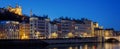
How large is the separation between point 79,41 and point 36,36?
9.50 metres

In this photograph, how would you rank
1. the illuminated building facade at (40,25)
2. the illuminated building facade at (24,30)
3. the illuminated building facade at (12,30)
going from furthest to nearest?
1. the illuminated building facade at (40,25)
2. the illuminated building facade at (24,30)
3. the illuminated building facade at (12,30)

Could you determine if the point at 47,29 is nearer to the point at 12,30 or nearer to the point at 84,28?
the point at 12,30

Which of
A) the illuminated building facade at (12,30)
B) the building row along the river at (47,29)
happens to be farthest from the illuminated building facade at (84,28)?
the illuminated building facade at (12,30)

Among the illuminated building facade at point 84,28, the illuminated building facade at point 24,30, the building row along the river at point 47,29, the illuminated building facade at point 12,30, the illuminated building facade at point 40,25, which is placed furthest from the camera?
the illuminated building facade at point 84,28

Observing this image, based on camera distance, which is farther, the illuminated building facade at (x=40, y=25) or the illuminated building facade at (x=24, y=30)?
the illuminated building facade at (x=40, y=25)

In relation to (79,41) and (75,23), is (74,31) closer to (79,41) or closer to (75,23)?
(75,23)

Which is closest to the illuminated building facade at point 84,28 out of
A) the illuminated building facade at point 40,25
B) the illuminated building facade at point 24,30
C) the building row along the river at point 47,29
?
the building row along the river at point 47,29

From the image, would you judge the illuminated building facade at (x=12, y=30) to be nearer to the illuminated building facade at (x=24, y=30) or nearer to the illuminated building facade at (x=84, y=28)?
the illuminated building facade at (x=24, y=30)

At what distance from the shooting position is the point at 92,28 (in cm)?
11744

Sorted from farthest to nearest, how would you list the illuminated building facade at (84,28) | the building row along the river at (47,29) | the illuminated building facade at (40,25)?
1. the illuminated building facade at (84,28)
2. the illuminated building facade at (40,25)
3. the building row along the river at (47,29)

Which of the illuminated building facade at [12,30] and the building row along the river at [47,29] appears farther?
the building row along the river at [47,29]

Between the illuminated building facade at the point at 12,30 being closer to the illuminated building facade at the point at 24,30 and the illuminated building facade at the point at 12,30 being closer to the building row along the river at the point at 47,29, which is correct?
the building row along the river at the point at 47,29

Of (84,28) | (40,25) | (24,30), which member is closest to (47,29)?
(40,25)

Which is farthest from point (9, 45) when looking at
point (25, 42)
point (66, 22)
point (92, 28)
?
point (92, 28)
